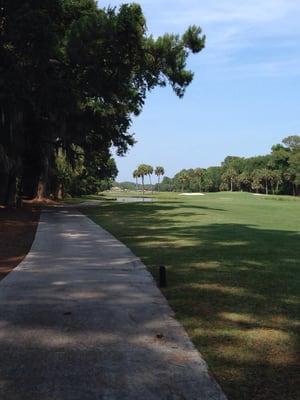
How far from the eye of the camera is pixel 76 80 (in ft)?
75.2

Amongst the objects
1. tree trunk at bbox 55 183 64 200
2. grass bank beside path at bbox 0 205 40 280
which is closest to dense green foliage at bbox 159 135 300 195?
tree trunk at bbox 55 183 64 200

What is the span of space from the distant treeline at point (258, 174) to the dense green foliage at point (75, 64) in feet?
289

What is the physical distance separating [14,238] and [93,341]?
36.1 feet

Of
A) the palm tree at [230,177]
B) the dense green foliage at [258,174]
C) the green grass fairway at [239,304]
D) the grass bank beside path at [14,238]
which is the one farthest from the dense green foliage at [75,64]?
the palm tree at [230,177]

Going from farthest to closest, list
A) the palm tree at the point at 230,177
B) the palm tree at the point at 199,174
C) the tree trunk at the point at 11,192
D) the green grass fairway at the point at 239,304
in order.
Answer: the palm tree at the point at 199,174 → the palm tree at the point at 230,177 → the tree trunk at the point at 11,192 → the green grass fairway at the point at 239,304

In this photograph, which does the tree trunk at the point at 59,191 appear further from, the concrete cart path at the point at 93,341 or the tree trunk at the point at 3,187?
the concrete cart path at the point at 93,341

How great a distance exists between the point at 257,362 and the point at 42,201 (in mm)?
35531

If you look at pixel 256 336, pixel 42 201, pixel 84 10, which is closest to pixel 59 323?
pixel 256 336

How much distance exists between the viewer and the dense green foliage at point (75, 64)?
66.4ft

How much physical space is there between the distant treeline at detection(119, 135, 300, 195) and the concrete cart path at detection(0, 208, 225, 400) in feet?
350

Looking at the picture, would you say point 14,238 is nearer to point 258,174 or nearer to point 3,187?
point 3,187

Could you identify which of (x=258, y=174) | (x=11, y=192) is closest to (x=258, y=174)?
(x=258, y=174)

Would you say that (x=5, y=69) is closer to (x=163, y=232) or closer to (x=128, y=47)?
(x=128, y=47)

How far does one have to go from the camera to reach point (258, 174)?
131000 millimetres
